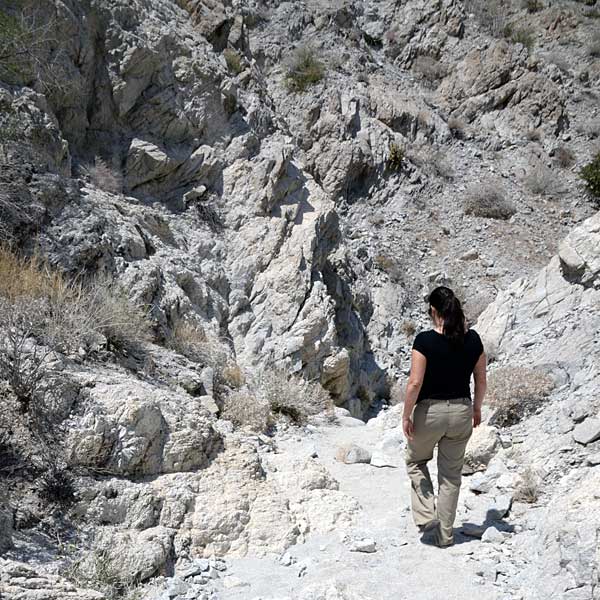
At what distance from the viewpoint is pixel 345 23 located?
19547 millimetres

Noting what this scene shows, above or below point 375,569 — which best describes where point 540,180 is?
above

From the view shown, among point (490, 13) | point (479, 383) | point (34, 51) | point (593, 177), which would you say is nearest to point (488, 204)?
point (593, 177)

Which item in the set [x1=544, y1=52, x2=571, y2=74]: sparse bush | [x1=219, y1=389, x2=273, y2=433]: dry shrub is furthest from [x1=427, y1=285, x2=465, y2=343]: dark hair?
[x1=544, y1=52, x2=571, y2=74]: sparse bush

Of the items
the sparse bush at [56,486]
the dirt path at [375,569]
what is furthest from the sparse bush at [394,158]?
the sparse bush at [56,486]

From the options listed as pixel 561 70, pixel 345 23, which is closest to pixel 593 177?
pixel 561 70

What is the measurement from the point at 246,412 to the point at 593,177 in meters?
15.0

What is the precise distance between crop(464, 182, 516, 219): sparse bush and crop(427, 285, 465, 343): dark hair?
13267 millimetres

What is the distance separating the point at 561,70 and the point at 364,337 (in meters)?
14.4

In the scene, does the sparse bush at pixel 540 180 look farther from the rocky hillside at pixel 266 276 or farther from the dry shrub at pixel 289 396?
the dry shrub at pixel 289 396

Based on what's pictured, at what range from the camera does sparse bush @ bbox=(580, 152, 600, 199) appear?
17.2 metres

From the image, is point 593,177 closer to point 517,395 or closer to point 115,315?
point 517,395

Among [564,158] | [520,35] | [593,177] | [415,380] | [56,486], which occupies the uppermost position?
[520,35]

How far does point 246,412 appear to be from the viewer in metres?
6.51

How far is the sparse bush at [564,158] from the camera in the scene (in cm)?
1822
